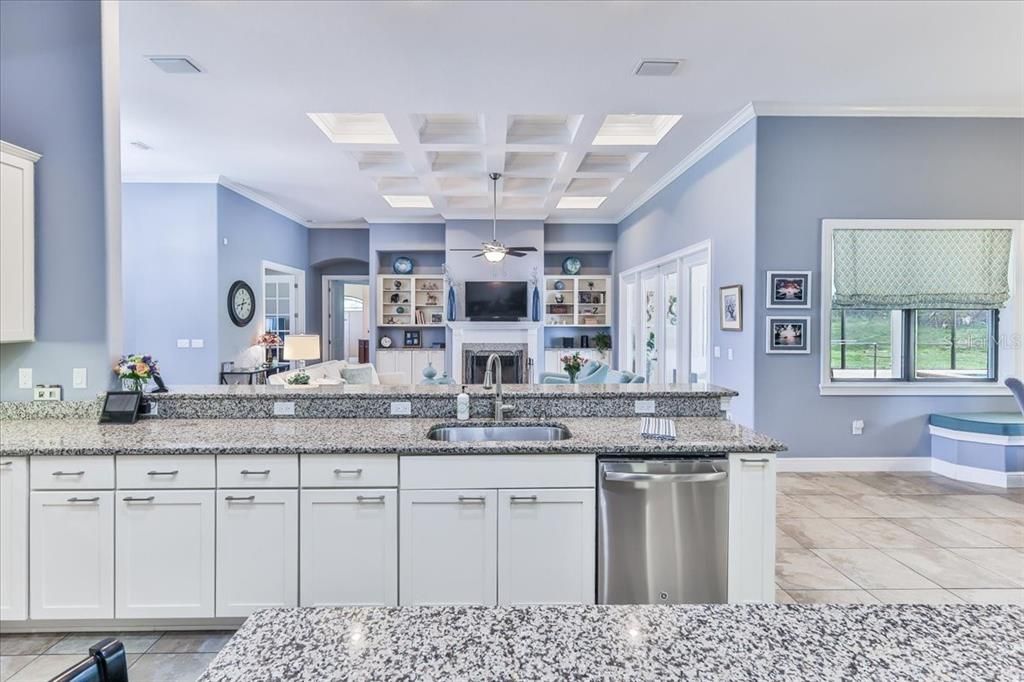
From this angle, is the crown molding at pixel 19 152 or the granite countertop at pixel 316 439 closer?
the granite countertop at pixel 316 439

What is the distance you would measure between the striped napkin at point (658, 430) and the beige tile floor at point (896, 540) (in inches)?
44.7

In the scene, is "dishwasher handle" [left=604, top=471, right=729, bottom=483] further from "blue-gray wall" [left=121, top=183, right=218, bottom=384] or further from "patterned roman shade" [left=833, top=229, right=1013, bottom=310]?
"blue-gray wall" [left=121, top=183, right=218, bottom=384]

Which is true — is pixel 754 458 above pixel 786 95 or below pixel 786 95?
below

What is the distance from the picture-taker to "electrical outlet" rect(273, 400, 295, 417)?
9.59ft

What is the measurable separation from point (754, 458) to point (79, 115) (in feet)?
12.8

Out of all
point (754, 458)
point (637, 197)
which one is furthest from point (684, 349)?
point (754, 458)

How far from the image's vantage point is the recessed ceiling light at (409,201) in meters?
8.12

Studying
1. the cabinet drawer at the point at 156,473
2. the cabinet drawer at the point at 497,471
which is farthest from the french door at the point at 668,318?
the cabinet drawer at the point at 156,473

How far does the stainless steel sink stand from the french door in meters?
3.52

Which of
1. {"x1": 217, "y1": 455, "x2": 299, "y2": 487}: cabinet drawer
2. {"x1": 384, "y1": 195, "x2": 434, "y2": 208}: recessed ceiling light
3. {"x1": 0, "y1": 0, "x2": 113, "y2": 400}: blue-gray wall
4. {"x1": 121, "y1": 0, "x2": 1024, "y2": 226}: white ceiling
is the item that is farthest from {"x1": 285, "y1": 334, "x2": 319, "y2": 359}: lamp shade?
{"x1": 217, "y1": 455, "x2": 299, "y2": 487}: cabinet drawer

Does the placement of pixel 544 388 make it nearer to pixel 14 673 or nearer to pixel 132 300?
pixel 14 673

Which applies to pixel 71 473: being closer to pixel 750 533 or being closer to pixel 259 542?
pixel 259 542

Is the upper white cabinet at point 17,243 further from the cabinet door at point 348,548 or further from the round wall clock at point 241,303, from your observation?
the round wall clock at point 241,303

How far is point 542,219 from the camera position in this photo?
29.9 feet
